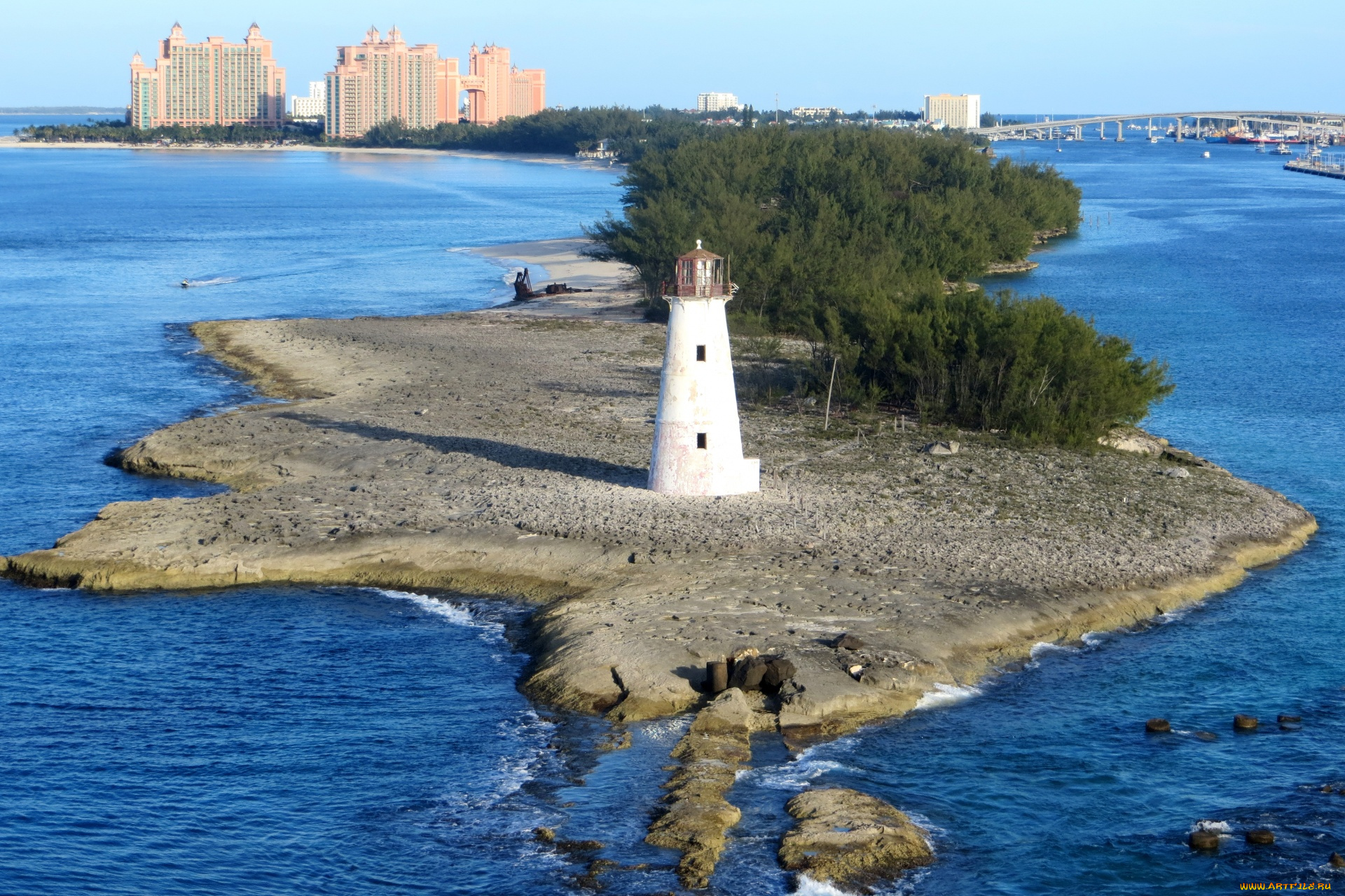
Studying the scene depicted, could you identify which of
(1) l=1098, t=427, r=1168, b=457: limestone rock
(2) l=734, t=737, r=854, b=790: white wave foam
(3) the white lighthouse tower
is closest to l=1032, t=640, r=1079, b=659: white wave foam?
(2) l=734, t=737, r=854, b=790: white wave foam

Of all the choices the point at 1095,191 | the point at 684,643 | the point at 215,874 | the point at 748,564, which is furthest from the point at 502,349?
the point at 1095,191

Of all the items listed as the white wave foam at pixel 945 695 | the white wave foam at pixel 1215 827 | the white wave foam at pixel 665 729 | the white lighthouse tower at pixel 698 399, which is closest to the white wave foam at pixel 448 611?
the white wave foam at pixel 665 729

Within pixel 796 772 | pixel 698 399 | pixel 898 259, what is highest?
pixel 898 259

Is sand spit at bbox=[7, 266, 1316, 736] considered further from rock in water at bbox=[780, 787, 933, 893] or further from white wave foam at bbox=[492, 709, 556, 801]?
rock in water at bbox=[780, 787, 933, 893]

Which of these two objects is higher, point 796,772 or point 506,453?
point 506,453

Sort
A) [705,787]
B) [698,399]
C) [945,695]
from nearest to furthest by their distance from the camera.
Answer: [705,787], [945,695], [698,399]

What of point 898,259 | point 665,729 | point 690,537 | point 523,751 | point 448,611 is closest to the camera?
point 523,751

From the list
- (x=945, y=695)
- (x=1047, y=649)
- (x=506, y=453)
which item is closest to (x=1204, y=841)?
(x=945, y=695)

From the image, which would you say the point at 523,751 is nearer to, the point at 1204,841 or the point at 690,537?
the point at 690,537
